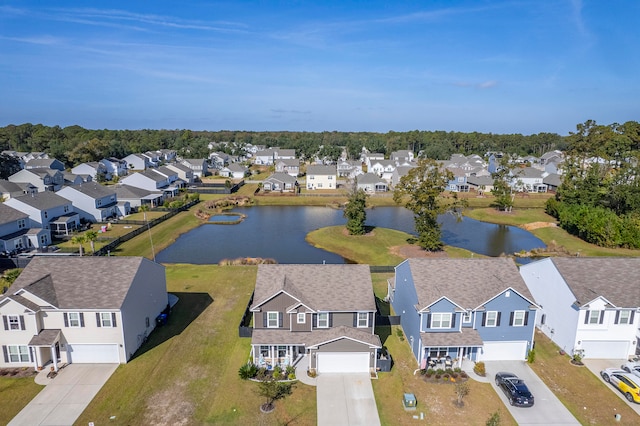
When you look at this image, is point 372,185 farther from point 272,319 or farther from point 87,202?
point 272,319

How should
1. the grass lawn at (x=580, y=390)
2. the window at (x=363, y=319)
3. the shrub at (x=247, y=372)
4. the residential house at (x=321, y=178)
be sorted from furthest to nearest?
the residential house at (x=321, y=178)
the window at (x=363, y=319)
the shrub at (x=247, y=372)
the grass lawn at (x=580, y=390)

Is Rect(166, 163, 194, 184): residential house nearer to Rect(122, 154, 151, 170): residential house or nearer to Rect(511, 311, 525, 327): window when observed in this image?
Rect(122, 154, 151, 170): residential house

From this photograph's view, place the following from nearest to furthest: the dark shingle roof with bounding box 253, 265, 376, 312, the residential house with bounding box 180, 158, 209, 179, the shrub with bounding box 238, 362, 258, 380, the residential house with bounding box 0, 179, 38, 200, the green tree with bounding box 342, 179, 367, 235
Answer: the shrub with bounding box 238, 362, 258, 380 < the dark shingle roof with bounding box 253, 265, 376, 312 < the green tree with bounding box 342, 179, 367, 235 < the residential house with bounding box 0, 179, 38, 200 < the residential house with bounding box 180, 158, 209, 179

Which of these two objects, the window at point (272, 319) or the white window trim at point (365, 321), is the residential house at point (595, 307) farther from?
the window at point (272, 319)

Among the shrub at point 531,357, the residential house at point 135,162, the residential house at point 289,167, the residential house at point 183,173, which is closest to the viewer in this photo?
the shrub at point 531,357

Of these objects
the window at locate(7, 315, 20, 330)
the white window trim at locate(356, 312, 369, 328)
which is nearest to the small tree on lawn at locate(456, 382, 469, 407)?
the white window trim at locate(356, 312, 369, 328)

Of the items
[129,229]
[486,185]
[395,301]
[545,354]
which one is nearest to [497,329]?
[545,354]

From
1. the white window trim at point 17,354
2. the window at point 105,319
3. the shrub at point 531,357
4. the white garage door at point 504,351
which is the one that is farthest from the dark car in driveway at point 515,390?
the white window trim at point 17,354

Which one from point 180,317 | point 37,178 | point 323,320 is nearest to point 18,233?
point 180,317
